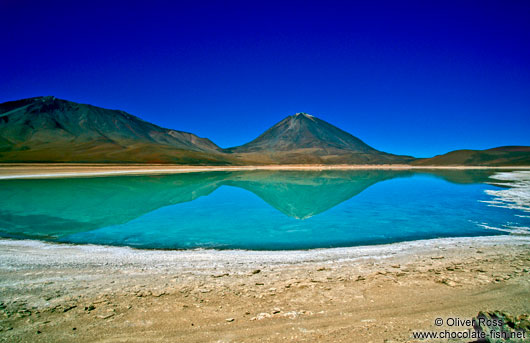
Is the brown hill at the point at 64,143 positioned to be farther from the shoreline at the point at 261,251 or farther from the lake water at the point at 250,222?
the shoreline at the point at 261,251

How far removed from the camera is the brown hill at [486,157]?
102688 millimetres

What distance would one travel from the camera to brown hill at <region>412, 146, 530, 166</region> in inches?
4043

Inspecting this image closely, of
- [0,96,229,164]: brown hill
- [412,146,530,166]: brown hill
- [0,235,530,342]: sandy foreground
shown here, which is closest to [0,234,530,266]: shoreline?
[0,235,530,342]: sandy foreground

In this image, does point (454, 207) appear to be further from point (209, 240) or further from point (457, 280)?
point (209, 240)

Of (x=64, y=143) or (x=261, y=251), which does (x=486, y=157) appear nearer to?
(x=261, y=251)

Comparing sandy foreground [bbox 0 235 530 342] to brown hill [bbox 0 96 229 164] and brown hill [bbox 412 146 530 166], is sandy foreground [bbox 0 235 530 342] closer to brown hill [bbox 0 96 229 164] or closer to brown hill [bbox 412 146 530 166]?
brown hill [bbox 0 96 229 164]

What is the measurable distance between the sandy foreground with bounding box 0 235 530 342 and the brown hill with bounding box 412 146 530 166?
11806cm

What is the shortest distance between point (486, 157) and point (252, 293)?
461 ft

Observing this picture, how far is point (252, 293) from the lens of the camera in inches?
188

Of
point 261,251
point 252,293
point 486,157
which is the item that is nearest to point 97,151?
point 261,251


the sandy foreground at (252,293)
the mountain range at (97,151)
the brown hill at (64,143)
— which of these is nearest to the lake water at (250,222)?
the sandy foreground at (252,293)

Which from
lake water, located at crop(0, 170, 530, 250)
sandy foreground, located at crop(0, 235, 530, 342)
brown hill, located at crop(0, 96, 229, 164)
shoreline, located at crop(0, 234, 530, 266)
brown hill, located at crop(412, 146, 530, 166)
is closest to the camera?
sandy foreground, located at crop(0, 235, 530, 342)

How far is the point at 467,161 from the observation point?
11469 cm

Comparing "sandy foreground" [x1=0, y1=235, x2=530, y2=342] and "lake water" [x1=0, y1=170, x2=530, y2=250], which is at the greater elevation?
"sandy foreground" [x1=0, y1=235, x2=530, y2=342]
